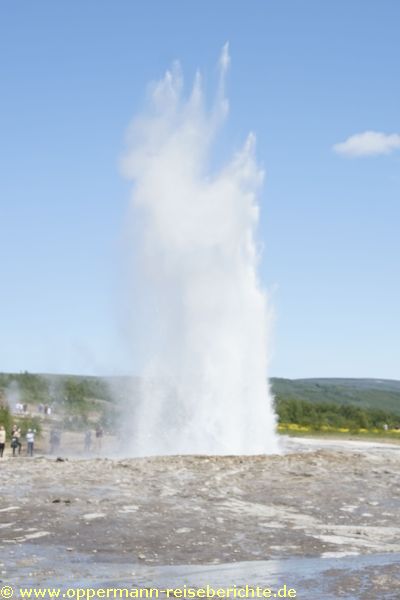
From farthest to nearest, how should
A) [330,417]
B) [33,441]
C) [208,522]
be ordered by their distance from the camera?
[330,417] < [33,441] < [208,522]

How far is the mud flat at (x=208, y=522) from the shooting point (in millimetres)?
14742

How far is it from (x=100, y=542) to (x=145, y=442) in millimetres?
21131

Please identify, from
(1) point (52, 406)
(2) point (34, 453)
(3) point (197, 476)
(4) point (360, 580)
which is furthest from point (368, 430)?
(4) point (360, 580)

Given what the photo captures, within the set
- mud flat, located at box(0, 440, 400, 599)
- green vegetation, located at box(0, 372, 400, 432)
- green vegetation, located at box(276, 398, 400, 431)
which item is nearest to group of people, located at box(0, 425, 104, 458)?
green vegetation, located at box(0, 372, 400, 432)

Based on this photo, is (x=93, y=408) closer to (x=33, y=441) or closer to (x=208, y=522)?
(x=33, y=441)

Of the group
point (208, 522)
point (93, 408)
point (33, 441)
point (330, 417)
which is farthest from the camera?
point (330, 417)

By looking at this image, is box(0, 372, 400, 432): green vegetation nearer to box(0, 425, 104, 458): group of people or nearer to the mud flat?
box(0, 425, 104, 458): group of people

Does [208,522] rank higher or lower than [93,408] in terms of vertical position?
lower

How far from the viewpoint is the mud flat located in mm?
14742

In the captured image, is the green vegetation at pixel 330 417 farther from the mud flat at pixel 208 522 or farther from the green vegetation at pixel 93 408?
the mud flat at pixel 208 522

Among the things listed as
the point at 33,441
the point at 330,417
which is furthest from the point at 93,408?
Result: the point at 330,417

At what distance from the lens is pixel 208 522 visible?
2042cm

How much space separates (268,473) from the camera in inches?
1110

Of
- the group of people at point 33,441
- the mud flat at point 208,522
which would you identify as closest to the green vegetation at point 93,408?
the group of people at point 33,441
